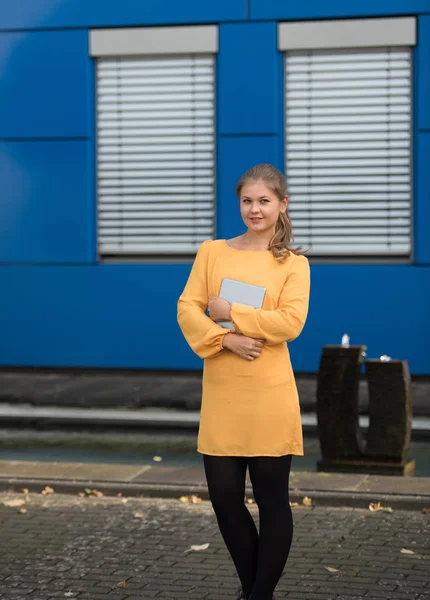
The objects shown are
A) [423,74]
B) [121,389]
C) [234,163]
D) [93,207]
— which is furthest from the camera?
[93,207]

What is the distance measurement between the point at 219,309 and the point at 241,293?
109mm

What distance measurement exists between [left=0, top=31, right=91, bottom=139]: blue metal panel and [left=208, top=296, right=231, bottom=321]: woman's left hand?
34.1 ft

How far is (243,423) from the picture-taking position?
4.77 metres

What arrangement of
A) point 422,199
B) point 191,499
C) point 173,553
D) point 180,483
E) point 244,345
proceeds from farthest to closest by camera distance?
point 422,199 < point 180,483 < point 191,499 < point 173,553 < point 244,345

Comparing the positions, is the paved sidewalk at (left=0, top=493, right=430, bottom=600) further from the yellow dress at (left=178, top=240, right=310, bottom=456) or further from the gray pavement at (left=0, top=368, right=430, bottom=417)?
the gray pavement at (left=0, top=368, right=430, bottom=417)

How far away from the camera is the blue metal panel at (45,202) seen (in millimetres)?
14922

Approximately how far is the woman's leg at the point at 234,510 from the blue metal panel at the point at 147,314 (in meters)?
9.36

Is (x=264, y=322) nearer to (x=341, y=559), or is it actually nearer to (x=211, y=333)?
(x=211, y=333)

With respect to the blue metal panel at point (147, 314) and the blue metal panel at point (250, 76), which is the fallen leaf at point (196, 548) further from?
the blue metal panel at point (250, 76)

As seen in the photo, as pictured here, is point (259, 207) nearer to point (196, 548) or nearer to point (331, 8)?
point (196, 548)

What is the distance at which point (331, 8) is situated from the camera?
1417 centimetres

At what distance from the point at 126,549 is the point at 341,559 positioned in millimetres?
1153

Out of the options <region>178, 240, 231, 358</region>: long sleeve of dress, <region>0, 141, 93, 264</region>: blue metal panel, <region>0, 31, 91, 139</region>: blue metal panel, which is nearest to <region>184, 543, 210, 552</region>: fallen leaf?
<region>178, 240, 231, 358</region>: long sleeve of dress

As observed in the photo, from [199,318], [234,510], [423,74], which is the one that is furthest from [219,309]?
[423,74]
